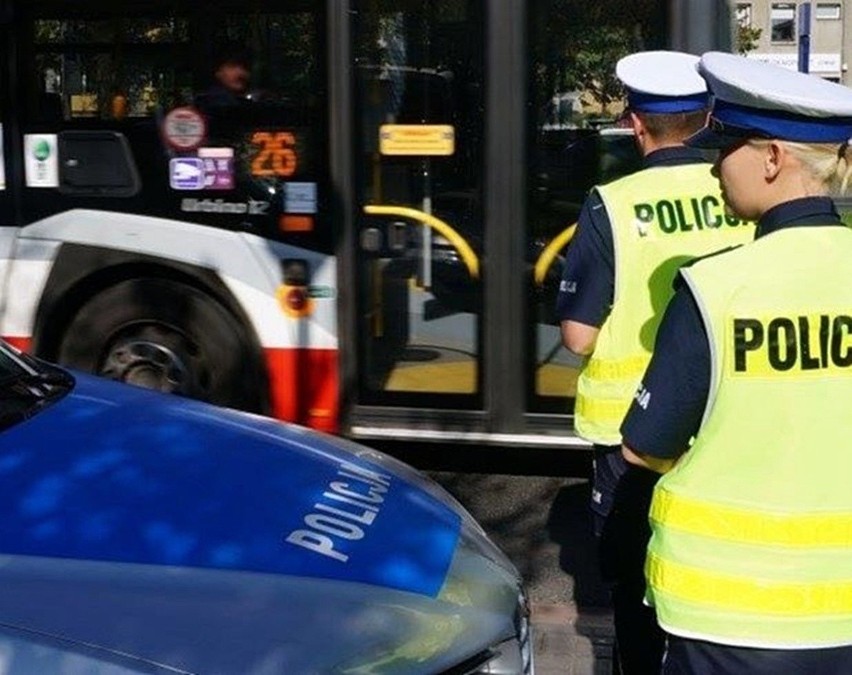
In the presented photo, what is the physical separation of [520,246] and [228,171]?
4.35 feet

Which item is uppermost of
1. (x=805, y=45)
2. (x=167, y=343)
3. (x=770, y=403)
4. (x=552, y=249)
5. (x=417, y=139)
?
(x=805, y=45)

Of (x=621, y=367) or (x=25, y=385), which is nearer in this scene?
(x=25, y=385)

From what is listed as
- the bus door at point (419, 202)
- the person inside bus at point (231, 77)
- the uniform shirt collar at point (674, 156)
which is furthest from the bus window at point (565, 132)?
the uniform shirt collar at point (674, 156)

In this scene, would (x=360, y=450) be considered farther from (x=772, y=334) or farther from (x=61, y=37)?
(x=61, y=37)

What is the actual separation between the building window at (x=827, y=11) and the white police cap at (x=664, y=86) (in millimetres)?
43518

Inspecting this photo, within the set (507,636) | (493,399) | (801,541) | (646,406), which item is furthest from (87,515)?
(493,399)

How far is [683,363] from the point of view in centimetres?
236

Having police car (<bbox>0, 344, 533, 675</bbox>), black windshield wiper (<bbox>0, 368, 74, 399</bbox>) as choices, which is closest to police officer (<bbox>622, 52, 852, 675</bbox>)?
police car (<bbox>0, 344, 533, 675</bbox>)

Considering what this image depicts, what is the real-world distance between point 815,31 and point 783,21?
177cm

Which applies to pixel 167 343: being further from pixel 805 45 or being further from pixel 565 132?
pixel 805 45

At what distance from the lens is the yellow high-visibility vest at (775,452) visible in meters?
2.31

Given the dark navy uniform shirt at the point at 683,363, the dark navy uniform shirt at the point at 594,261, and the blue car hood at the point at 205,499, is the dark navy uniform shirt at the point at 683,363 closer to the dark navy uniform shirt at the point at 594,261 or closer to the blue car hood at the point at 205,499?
the blue car hood at the point at 205,499

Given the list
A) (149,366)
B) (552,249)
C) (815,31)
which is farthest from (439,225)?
(815,31)

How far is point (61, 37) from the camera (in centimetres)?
652
